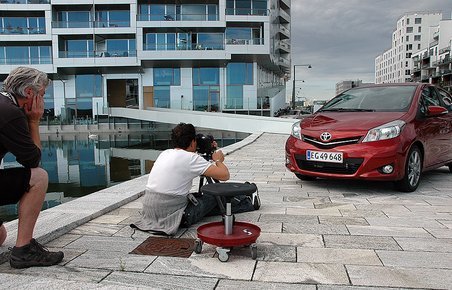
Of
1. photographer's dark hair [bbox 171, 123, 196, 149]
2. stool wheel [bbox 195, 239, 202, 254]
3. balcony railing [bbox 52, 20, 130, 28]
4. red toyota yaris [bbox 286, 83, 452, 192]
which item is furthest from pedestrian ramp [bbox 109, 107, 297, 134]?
stool wheel [bbox 195, 239, 202, 254]

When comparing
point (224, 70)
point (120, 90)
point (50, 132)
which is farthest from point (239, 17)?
point (50, 132)

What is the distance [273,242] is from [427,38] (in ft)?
416

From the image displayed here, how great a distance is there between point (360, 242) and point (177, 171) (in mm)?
1830

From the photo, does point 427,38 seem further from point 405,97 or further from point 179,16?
point 405,97

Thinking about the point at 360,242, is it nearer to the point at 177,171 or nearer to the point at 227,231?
the point at 227,231

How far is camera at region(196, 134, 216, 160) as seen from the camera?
429 cm

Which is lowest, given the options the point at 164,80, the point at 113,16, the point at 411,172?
the point at 411,172

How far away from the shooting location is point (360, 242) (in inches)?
145

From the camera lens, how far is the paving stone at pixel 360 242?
11.7 ft

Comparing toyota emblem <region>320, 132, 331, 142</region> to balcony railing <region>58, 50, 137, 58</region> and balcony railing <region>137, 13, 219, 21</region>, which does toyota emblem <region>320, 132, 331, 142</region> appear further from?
balcony railing <region>58, 50, 137, 58</region>

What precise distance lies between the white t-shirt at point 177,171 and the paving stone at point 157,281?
1.10 metres

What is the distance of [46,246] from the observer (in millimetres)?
3598

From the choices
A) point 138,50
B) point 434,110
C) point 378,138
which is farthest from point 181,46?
point 378,138

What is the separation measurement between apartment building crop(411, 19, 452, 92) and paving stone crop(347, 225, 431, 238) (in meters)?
82.6
